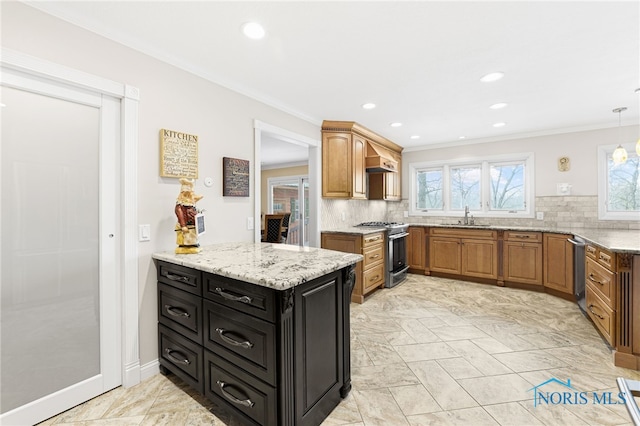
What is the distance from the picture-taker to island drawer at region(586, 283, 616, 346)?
2.26 m

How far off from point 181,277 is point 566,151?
5451 mm

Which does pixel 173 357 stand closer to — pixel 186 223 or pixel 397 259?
pixel 186 223

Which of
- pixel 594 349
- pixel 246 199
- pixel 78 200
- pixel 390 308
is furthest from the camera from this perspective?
pixel 390 308

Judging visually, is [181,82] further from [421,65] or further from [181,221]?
[421,65]

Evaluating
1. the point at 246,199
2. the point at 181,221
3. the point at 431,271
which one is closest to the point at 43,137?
the point at 181,221

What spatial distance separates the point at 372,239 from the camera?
3.85 m

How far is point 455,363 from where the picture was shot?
7.37ft

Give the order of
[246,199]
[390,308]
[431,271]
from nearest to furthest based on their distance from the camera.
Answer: [246,199]
[390,308]
[431,271]

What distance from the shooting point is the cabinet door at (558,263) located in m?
3.62

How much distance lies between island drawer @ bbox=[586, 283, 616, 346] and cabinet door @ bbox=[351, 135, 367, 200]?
275 centimetres

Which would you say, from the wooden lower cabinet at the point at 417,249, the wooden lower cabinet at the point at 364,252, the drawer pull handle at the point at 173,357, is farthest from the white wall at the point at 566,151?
the drawer pull handle at the point at 173,357

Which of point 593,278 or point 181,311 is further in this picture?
point 593,278

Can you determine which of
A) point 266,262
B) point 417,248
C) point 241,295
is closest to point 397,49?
point 266,262

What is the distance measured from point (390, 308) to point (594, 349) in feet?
5.95
